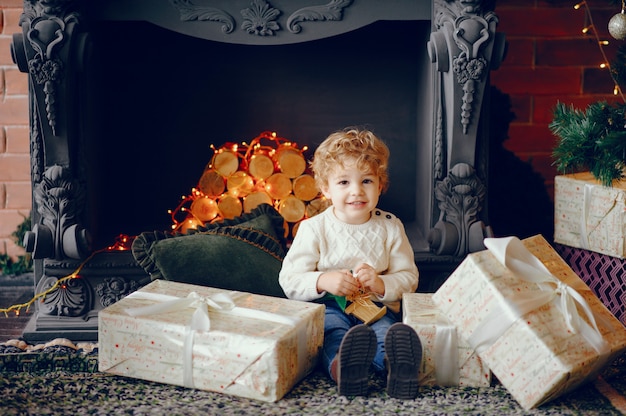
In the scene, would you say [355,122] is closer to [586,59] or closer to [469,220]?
[469,220]

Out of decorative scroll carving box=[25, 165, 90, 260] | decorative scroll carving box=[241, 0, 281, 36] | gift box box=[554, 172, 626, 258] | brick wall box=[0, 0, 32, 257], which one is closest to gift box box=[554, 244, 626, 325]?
gift box box=[554, 172, 626, 258]

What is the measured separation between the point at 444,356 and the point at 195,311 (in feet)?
2.08

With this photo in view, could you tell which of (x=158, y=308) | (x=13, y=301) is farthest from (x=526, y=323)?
(x=13, y=301)

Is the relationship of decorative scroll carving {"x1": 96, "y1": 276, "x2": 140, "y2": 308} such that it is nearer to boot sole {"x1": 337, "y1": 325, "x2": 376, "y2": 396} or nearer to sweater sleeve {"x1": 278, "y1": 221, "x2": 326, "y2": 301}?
sweater sleeve {"x1": 278, "y1": 221, "x2": 326, "y2": 301}

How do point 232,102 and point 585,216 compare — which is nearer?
point 585,216

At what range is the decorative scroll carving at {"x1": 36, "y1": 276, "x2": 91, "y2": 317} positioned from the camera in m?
2.42

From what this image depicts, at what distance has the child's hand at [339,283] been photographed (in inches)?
83.8

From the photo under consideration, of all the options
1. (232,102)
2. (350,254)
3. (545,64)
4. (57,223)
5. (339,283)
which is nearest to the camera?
(339,283)

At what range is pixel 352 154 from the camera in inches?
86.8

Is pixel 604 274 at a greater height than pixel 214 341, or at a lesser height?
greater

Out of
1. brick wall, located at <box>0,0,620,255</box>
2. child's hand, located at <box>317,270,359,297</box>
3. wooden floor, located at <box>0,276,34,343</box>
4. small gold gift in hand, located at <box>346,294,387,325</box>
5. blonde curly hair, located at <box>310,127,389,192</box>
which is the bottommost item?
wooden floor, located at <box>0,276,34,343</box>

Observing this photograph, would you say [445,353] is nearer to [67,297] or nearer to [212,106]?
[67,297]

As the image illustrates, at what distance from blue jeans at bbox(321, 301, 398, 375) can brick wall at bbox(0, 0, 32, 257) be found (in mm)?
1356

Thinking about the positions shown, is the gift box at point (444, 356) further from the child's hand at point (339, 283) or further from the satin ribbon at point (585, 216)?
the satin ribbon at point (585, 216)
